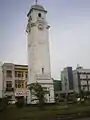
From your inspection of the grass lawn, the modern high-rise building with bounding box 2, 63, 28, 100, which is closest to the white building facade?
the modern high-rise building with bounding box 2, 63, 28, 100

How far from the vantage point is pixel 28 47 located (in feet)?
139

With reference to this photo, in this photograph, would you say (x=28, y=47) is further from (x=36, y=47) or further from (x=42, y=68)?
(x=42, y=68)

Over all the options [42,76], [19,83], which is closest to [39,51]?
[42,76]

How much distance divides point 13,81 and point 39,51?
1268 cm

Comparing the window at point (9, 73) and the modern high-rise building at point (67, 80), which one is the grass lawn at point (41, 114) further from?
the modern high-rise building at point (67, 80)

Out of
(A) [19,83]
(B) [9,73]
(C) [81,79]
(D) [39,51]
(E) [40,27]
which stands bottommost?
(A) [19,83]

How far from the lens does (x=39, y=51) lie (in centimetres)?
3994

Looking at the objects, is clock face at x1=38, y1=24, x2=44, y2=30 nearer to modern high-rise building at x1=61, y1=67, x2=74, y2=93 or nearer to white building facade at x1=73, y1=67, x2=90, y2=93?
white building facade at x1=73, y1=67, x2=90, y2=93

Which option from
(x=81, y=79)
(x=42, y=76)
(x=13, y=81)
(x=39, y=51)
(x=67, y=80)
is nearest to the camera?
(x=42, y=76)

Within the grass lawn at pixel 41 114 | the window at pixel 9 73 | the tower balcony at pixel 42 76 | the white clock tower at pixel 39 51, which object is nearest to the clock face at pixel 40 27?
the white clock tower at pixel 39 51

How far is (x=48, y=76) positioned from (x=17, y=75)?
12695 mm

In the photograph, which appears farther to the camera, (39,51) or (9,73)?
(9,73)

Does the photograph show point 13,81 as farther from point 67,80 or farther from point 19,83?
point 67,80

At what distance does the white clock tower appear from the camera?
3888cm
